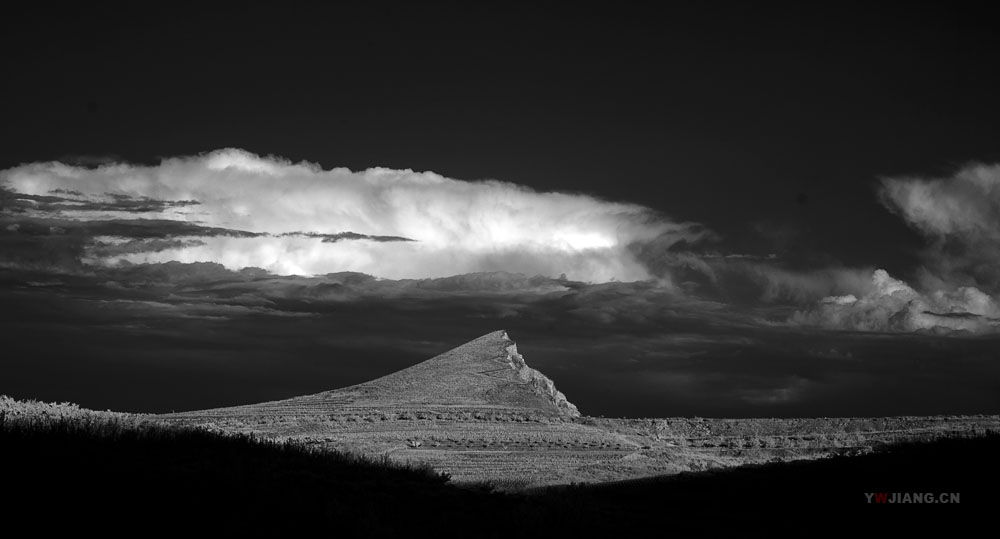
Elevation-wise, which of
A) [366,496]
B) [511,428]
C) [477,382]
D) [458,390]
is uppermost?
[477,382]

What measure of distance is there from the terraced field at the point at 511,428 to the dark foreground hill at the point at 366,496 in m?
9.11

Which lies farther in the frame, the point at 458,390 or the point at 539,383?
the point at 539,383

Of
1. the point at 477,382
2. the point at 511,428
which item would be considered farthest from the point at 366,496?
the point at 477,382

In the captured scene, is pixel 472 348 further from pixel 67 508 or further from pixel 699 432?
pixel 67 508

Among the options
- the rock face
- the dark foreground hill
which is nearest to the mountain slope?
the rock face

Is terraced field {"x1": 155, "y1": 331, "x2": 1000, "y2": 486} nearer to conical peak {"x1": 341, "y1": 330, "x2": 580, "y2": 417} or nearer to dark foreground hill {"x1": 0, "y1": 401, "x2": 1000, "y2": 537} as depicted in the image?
conical peak {"x1": 341, "y1": 330, "x2": 580, "y2": 417}

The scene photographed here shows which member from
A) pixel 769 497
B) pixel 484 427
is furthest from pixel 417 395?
pixel 769 497

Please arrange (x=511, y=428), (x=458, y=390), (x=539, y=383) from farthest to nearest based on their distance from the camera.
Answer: (x=539, y=383)
(x=458, y=390)
(x=511, y=428)

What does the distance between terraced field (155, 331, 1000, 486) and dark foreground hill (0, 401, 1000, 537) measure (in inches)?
359

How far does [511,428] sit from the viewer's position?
128 ft

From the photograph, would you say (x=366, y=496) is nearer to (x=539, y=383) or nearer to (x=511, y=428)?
(x=511, y=428)

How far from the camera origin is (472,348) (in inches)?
1944

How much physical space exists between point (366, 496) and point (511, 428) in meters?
24.4

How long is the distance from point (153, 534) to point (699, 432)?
42.4 meters
